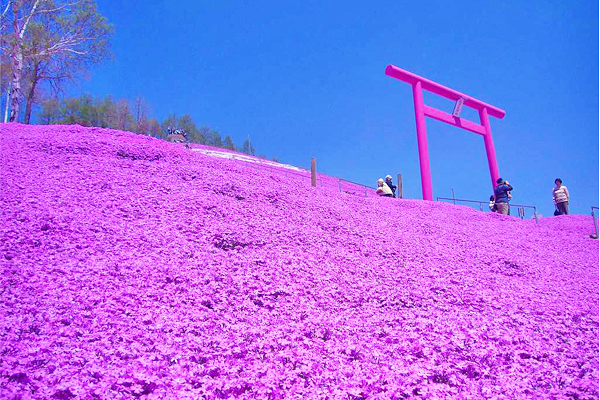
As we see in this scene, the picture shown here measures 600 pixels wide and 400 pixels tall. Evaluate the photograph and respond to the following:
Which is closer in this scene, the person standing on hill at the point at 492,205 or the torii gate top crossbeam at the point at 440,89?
the person standing on hill at the point at 492,205

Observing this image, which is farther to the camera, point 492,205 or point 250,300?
point 492,205

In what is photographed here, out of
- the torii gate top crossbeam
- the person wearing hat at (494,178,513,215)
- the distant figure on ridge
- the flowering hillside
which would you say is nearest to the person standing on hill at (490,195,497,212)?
the person wearing hat at (494,178,513,215)

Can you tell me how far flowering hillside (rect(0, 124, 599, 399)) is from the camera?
280 cm


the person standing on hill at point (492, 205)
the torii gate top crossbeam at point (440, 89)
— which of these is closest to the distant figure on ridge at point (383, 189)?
the person standing on hill at point (492, 205)

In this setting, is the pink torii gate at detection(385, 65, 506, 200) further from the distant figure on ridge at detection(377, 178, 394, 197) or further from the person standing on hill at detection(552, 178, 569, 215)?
the person standing on hill at detection(552, 178, 569, 215)

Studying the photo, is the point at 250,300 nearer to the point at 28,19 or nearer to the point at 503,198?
the point at 503,198

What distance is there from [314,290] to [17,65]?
23.6 meters

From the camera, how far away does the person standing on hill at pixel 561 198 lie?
15156 mm

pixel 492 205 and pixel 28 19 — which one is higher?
pixel 28 19

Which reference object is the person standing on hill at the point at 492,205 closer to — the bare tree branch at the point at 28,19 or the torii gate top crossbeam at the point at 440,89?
the torii gate top crossbeam at the point at 440,89

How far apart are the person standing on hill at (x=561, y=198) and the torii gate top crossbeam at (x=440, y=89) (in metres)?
7.28

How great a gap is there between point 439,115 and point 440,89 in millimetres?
1426

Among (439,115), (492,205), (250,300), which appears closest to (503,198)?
(492,205)

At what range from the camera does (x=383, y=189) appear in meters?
15.6
